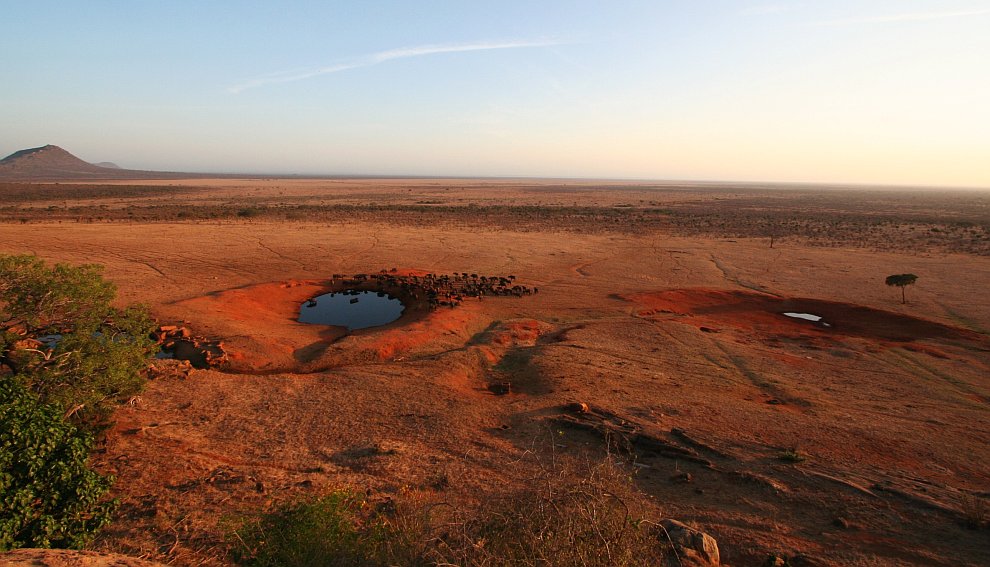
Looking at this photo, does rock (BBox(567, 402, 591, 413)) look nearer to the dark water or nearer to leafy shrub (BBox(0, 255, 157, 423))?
leafy shrub (BBox(0, 255, 157, 423))

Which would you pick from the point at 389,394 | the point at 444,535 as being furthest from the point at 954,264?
the point at 444,535

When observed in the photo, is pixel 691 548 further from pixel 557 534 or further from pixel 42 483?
pixel 42 483

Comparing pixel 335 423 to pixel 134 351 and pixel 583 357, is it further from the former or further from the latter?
pixel 583 357

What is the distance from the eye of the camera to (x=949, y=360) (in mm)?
13234

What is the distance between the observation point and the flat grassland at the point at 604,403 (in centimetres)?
669

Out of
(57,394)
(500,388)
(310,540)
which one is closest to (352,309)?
(500,388)

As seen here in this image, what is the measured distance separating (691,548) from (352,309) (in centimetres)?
1477

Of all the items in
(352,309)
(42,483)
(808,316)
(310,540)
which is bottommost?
(352,309)

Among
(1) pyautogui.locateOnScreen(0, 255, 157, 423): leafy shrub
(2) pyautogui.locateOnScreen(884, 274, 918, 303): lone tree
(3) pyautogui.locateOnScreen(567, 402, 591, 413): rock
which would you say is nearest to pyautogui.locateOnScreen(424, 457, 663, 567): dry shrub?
(3) pyautogui.locateOnScreen(567, 402, 591, 413): rock

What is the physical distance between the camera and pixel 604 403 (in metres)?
10.2

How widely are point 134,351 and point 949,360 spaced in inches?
757

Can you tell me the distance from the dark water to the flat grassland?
33.7 inches

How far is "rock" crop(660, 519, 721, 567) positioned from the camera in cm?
553

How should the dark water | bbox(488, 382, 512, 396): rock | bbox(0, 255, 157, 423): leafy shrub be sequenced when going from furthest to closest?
the dark water < bbox(488, 382, 512, 396): rock < bbox(0, 255, 157, 423): leafy shrub
